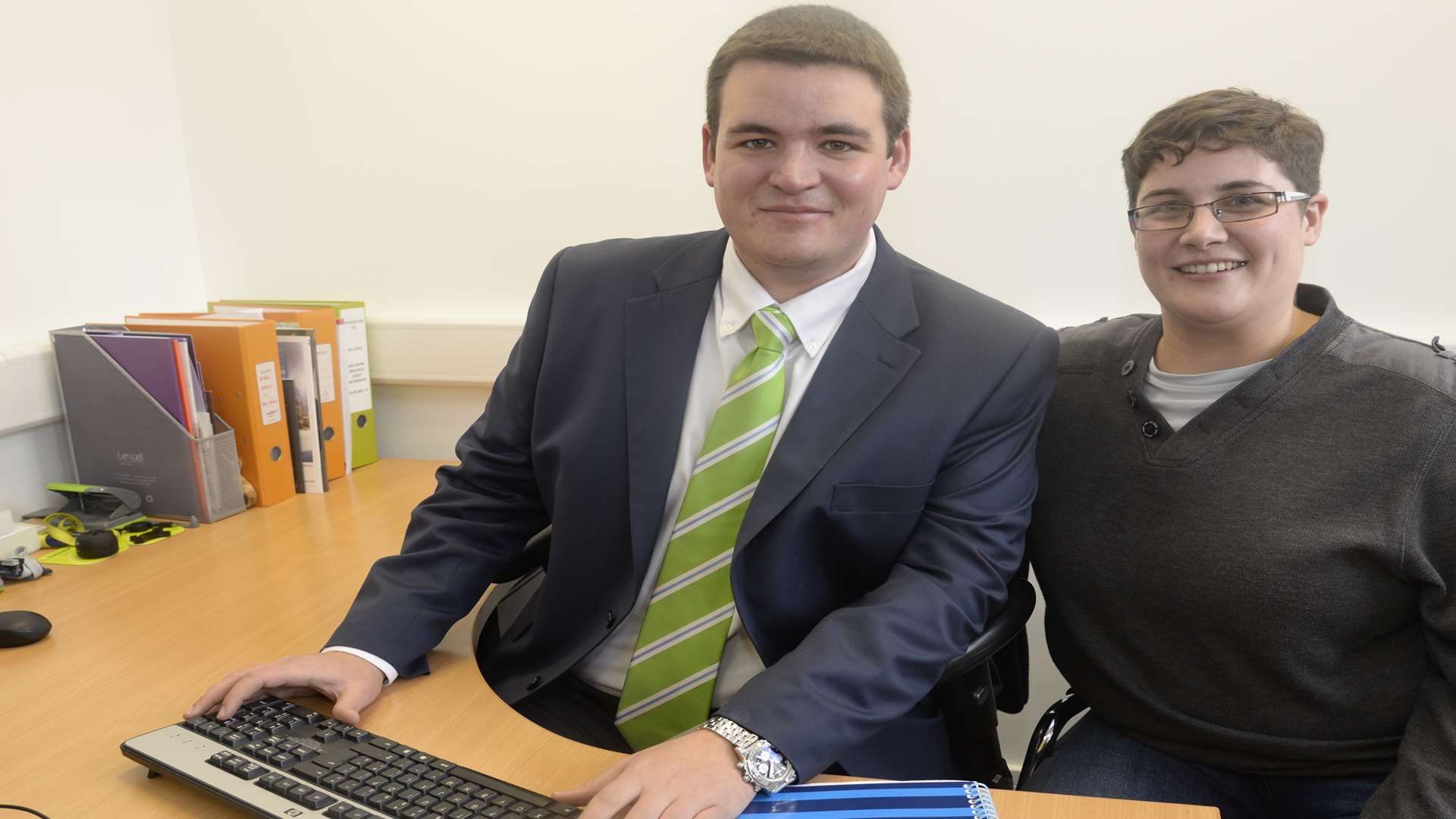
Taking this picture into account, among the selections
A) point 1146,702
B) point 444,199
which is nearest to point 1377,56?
point 1146,702

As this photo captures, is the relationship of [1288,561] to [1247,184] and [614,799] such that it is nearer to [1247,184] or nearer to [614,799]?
[1247,184]

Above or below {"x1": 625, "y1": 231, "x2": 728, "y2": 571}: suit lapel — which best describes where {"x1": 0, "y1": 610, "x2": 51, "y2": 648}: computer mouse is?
below

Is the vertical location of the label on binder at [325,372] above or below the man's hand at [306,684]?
above

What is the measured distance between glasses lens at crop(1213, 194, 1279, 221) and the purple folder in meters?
1.76

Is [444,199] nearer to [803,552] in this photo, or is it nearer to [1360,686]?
[803,552]

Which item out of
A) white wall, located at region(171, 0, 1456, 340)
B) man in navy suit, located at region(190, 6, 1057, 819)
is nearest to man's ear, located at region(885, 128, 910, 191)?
man in navy suit, located at region(190, 6, 1057, 819)

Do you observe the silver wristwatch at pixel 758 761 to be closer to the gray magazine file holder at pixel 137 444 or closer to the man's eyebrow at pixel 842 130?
the man's eyebrow at pixel 842 130

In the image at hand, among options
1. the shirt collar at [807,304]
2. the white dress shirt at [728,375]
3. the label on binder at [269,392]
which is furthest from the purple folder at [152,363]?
the shirt collar at [807,304]

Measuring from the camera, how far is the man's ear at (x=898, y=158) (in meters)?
1.48

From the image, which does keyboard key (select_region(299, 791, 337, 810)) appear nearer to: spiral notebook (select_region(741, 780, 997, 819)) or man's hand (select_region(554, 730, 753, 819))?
man's hand (select_region(554, 730, 753, 819))

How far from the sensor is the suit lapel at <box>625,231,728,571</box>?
1.42 m

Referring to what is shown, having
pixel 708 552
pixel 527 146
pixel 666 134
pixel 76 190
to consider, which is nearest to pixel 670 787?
pixel 708 552

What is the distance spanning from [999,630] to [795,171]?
2.18ft

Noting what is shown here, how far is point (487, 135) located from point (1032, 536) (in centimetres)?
144
